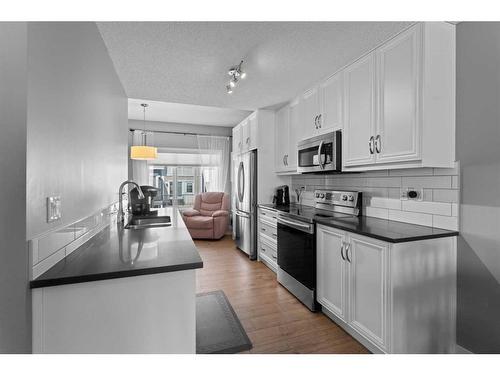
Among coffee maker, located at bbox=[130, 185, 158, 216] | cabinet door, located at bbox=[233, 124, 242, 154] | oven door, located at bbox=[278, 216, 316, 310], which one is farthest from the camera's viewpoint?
cabinet door, located at bbox=[233, 124, 242, 154]

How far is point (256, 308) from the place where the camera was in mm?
2387

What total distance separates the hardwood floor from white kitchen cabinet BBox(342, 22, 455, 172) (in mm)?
1363

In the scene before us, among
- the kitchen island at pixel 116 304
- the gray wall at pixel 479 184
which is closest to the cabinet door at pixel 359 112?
the gray wall at pixel 479 184

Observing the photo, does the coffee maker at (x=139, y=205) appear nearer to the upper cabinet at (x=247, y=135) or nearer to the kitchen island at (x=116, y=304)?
the kitchen island at (x=116, y=304)

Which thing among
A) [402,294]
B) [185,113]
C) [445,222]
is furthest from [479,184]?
[185,113]

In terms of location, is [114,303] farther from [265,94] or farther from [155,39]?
[265,94]

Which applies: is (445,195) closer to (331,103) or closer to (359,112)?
(359,112)

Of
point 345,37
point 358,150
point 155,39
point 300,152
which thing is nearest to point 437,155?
point 358,150

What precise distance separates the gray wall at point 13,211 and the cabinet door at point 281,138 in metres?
2.92

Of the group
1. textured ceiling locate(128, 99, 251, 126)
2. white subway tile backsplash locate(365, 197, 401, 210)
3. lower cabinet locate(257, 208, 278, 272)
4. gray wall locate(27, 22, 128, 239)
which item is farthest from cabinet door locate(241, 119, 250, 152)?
gray wall locate(27, 22, 128, 239)

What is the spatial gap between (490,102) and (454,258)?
3.27 ft

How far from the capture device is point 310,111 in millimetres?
2893

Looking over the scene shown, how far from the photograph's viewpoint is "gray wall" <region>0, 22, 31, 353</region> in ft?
2.81

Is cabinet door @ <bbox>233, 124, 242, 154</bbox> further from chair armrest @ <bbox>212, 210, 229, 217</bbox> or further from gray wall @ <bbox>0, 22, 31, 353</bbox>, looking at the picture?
gray wall @ <bbox>0, 22, 31, 353</bbox>
